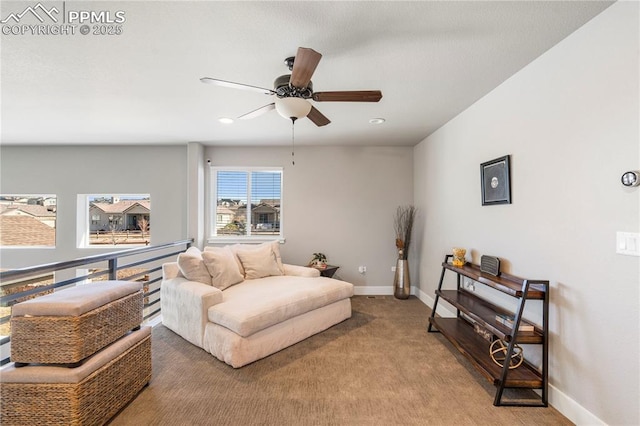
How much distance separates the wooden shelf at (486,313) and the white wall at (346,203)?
1.78 meters

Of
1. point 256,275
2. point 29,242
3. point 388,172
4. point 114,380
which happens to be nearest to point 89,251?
A: point 29,242

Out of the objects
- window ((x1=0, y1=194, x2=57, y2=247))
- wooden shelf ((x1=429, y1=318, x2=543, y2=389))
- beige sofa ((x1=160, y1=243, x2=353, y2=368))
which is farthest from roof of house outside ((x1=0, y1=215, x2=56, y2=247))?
wooden shelf ((x1=429, y1=318, x2=543, y2=389))

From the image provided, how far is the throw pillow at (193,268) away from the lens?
2.96 m

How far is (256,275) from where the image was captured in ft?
11.8

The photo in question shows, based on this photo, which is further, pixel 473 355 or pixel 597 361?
pixel 473 355

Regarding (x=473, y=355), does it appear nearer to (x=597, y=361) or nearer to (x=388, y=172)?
(x=597, y=361)

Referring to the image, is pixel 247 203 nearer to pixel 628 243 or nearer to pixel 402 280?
pixel 402 280

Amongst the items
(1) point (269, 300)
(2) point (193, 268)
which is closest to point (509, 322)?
(1) point (269, 300)

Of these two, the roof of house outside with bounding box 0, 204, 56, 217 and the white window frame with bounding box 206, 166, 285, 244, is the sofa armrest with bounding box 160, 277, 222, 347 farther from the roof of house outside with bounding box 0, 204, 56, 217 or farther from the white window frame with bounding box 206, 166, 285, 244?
→ the roof of house outside with bounding box 0, 204, 56, 217

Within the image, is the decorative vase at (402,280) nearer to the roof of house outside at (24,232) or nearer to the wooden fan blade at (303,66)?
the wooden fan blade at (303,66)

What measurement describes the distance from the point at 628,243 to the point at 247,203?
174 inches

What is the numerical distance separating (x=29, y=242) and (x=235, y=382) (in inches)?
185

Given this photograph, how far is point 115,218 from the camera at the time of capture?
4.74 metres

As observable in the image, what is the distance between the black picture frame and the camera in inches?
93.7
